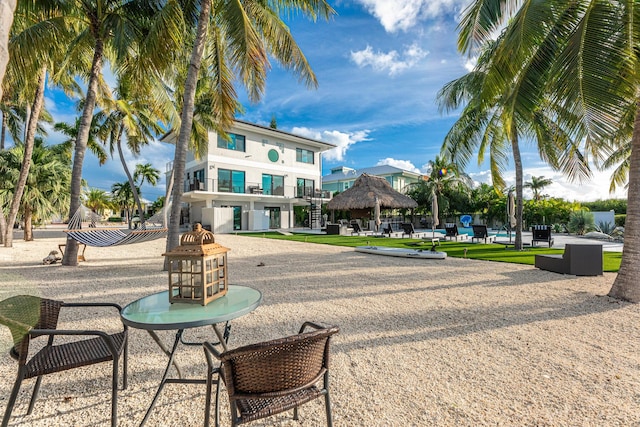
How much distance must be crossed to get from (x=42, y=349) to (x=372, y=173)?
38.5m

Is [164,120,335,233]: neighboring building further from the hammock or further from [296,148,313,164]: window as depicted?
the hammock

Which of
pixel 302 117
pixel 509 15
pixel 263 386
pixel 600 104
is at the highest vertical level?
pixel 302 117

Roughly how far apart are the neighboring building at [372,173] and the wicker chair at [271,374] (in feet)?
121

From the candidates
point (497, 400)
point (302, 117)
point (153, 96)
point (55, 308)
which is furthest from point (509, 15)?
point (302, 117)

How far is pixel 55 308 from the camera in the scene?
232 centimetres

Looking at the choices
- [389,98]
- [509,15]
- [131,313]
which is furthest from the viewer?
[389,98]

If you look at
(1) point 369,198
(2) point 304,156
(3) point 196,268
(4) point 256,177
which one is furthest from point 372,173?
(3) point 196,268

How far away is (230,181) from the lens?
23.6 metres

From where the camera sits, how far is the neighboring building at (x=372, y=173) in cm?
3784

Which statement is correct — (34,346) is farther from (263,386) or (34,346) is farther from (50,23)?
(50,23)

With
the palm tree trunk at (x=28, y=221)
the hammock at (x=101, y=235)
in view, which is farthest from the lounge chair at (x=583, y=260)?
the palm tree trunk at (x=28, y=221)

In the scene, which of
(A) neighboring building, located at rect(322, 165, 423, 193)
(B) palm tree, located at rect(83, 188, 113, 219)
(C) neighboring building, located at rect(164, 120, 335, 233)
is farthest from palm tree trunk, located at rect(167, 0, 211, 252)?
(B) palm tree, located at rect(83, 188, 113, 219)

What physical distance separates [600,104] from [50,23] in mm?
11721

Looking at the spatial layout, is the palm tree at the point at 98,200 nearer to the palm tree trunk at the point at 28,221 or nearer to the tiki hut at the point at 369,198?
the palm tree trunk at the point at 28,221
